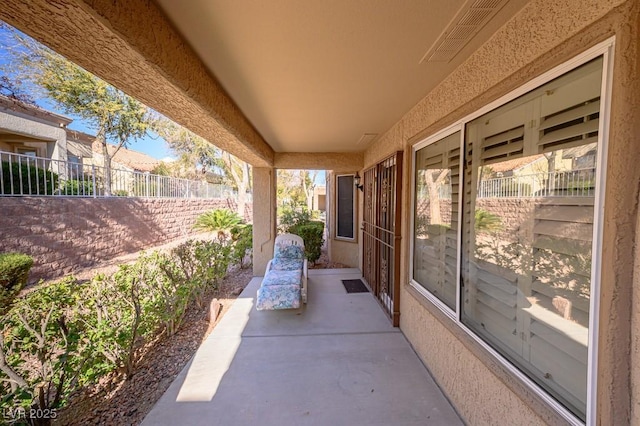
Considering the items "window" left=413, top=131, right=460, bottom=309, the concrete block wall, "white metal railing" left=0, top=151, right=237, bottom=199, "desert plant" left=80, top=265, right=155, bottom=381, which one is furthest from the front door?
"white metal railing" left=0, top=151, right=237, bottom=199

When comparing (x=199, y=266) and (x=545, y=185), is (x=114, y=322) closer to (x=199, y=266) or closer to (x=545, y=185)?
(x=199, y=266)

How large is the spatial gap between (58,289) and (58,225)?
5.57m

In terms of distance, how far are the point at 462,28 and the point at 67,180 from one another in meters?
9.63

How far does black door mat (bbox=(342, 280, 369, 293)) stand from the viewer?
17.8 ft

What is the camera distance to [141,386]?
2.68 meters

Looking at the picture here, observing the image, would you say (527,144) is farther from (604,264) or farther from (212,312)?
(212,312)

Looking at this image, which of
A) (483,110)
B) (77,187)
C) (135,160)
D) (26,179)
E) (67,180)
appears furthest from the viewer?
(135,160)

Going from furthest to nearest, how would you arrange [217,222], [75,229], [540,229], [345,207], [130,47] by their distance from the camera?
[217,222]
[345,207]
[75,229]
[540,229]
[130,47]

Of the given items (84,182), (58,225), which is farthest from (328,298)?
(84,182)

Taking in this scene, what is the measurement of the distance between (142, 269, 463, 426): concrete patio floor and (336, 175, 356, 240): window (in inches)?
139

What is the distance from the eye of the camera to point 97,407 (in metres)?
2.36

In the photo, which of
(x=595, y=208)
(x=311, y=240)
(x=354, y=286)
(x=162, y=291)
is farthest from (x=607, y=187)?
(x=311, y=240)

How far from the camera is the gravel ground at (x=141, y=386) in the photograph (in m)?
2.25

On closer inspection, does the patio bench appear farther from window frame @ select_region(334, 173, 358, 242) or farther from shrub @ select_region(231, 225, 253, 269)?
window frame @ select_region(334, 173, 358, 242)
